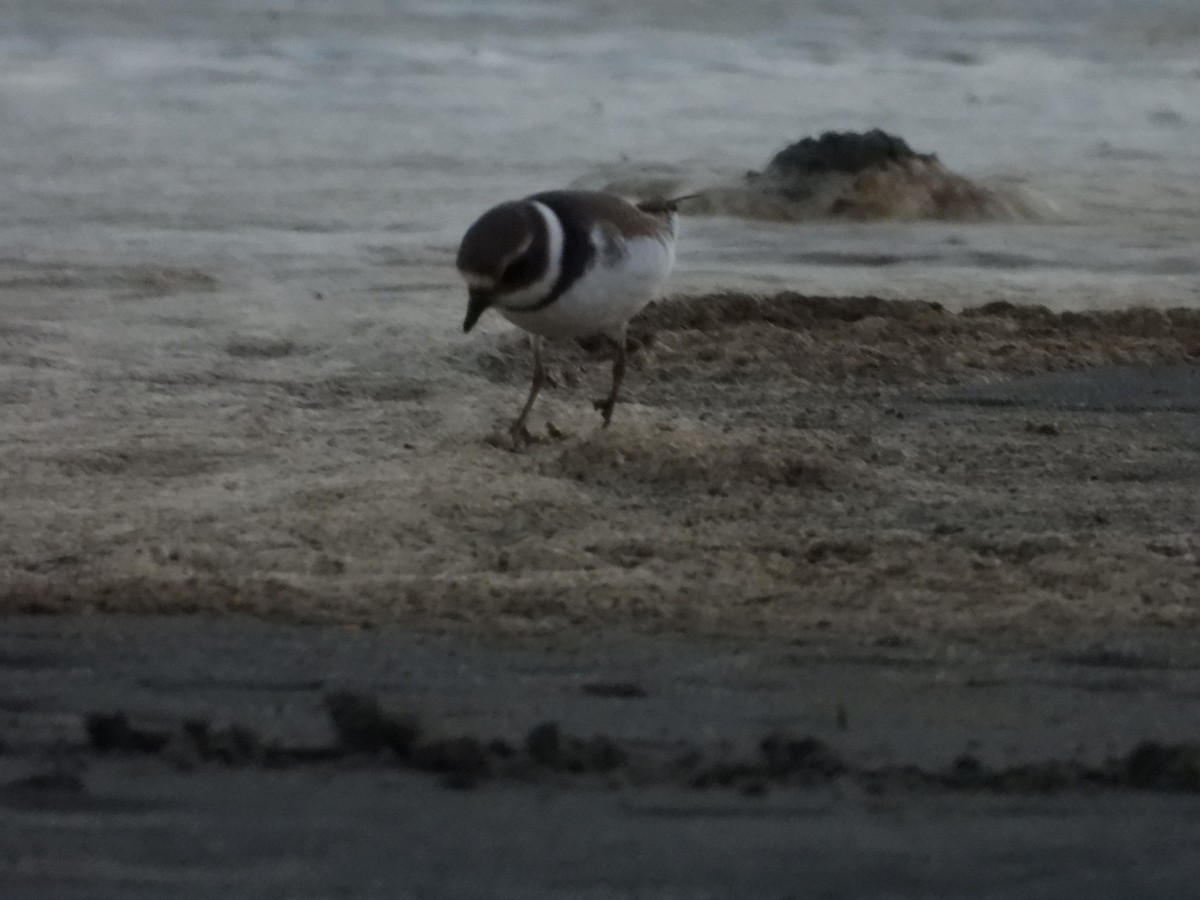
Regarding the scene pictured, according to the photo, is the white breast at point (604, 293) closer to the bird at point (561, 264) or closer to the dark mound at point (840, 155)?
the bird at point (561, 264)

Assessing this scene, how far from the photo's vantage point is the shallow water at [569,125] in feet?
27.8

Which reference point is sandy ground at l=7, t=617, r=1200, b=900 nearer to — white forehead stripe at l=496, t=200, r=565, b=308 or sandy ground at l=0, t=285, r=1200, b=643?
sandy ground at l=0, t=285, r=1200, b=643

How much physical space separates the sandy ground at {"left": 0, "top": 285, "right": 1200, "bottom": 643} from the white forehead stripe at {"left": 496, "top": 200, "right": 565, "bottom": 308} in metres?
0.41

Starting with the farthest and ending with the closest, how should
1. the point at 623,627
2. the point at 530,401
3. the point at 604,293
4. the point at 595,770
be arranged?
the point at 530,401
the point at 604,293
the point at 623,627
the point at 595,770

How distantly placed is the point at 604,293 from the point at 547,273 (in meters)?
0.24

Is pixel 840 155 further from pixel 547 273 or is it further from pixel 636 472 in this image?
pixel 636 472

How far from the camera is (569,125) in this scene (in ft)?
40.8

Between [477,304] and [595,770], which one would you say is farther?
[477,304]

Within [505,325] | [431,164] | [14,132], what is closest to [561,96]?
[431,164]

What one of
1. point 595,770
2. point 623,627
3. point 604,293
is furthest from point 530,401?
point 595,770

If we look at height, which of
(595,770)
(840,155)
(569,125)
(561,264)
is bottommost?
(595,770)

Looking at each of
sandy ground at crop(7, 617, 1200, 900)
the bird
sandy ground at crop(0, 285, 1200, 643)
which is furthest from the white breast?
sandy ground at crop(7, 617, 1200, 900)

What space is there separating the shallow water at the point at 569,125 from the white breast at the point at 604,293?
1.66m

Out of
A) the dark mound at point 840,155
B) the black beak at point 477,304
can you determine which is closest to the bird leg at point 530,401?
the black beak at point 477,304
